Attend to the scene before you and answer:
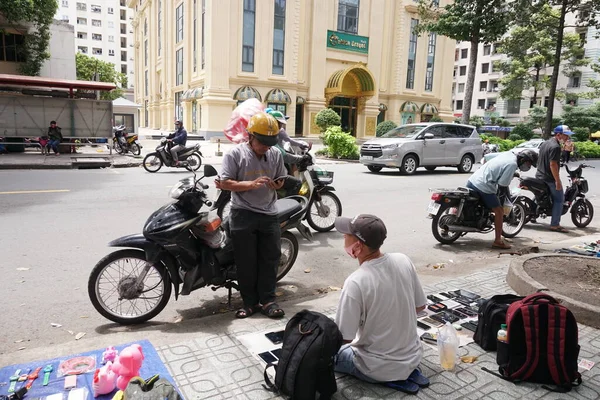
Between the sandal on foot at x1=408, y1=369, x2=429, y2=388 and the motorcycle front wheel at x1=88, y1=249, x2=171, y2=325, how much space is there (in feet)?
6.97

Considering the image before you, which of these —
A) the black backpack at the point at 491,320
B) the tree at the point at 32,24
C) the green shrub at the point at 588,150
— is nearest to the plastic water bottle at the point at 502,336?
the black backpack at the point at 491,320

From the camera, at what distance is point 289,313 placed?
4.20 meters

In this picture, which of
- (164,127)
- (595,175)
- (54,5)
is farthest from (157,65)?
(595,175)

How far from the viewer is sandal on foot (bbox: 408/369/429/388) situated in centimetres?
293

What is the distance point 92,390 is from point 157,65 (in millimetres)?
47670

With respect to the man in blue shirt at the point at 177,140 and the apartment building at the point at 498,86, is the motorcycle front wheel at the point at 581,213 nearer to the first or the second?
the man in blue shirt at the point at 177,140

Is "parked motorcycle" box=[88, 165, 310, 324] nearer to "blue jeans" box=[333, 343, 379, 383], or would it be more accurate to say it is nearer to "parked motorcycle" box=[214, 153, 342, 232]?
"blue jeans" box=[333, 343, 379, 383]

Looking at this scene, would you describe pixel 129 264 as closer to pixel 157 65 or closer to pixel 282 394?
pixel 282 394

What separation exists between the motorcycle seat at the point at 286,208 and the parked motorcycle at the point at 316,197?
5.63ft

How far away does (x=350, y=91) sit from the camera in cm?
3544

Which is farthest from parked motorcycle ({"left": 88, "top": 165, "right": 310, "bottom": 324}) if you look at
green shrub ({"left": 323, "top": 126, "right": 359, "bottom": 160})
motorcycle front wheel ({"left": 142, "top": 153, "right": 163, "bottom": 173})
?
green shrub ({"left": 323, "top": 126, "right": 359, "bottom": 160})

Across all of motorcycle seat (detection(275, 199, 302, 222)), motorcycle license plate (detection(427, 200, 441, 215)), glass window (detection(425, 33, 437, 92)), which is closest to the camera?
motorcycle seat (detection(275, 199, 302, 222))

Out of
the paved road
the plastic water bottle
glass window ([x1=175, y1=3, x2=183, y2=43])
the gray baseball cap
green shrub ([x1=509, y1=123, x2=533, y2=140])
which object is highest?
glass window ([x1=175, y1=3, x2=183, y2=43])

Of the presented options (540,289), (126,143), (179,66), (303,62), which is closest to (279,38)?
(303,62)
